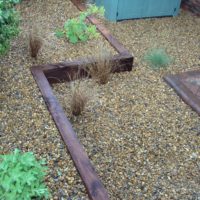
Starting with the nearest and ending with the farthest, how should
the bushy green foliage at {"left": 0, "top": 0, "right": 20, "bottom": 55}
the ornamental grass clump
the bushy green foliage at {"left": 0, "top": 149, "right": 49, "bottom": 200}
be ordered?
the bushy green foliage at {"left": 0, "top": 149, "right": 49, "bottom": 200}, the bushy green foliage at {"left": 0, "top": 0, "right": 20, "bottom": 55}, the ornamental grass clump

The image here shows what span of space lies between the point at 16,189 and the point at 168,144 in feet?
5.31

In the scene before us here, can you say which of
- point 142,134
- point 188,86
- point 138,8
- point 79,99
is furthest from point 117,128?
point 138,8

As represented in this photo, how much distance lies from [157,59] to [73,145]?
195cm

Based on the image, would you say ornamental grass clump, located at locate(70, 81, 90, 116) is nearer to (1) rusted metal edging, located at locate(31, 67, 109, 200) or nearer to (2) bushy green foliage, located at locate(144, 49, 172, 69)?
(1) rusted metal edging, located at locate(31, 67, 109, 200)

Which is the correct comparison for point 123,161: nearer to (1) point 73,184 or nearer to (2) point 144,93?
(1) point 73,184

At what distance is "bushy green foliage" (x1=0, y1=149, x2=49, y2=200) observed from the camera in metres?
1.86

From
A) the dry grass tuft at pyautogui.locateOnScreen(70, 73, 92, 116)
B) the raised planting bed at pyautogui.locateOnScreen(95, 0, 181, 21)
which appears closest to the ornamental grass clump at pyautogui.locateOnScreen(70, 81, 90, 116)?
the dry grass tuft at pyautogui.locateOnScreen(70, 73, 92, 116)

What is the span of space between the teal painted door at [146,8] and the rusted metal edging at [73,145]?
7.05ft

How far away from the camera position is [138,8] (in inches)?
201

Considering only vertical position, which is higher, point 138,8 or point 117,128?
point 138,8

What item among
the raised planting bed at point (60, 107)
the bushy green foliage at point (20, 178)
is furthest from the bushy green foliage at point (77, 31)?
the bushy green foliage at point (20, 178)

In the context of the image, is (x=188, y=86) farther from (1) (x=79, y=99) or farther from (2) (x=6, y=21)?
(2) (x=6, y=21)

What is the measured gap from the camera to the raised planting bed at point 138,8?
16.2 ft

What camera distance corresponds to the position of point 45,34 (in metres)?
4.24
